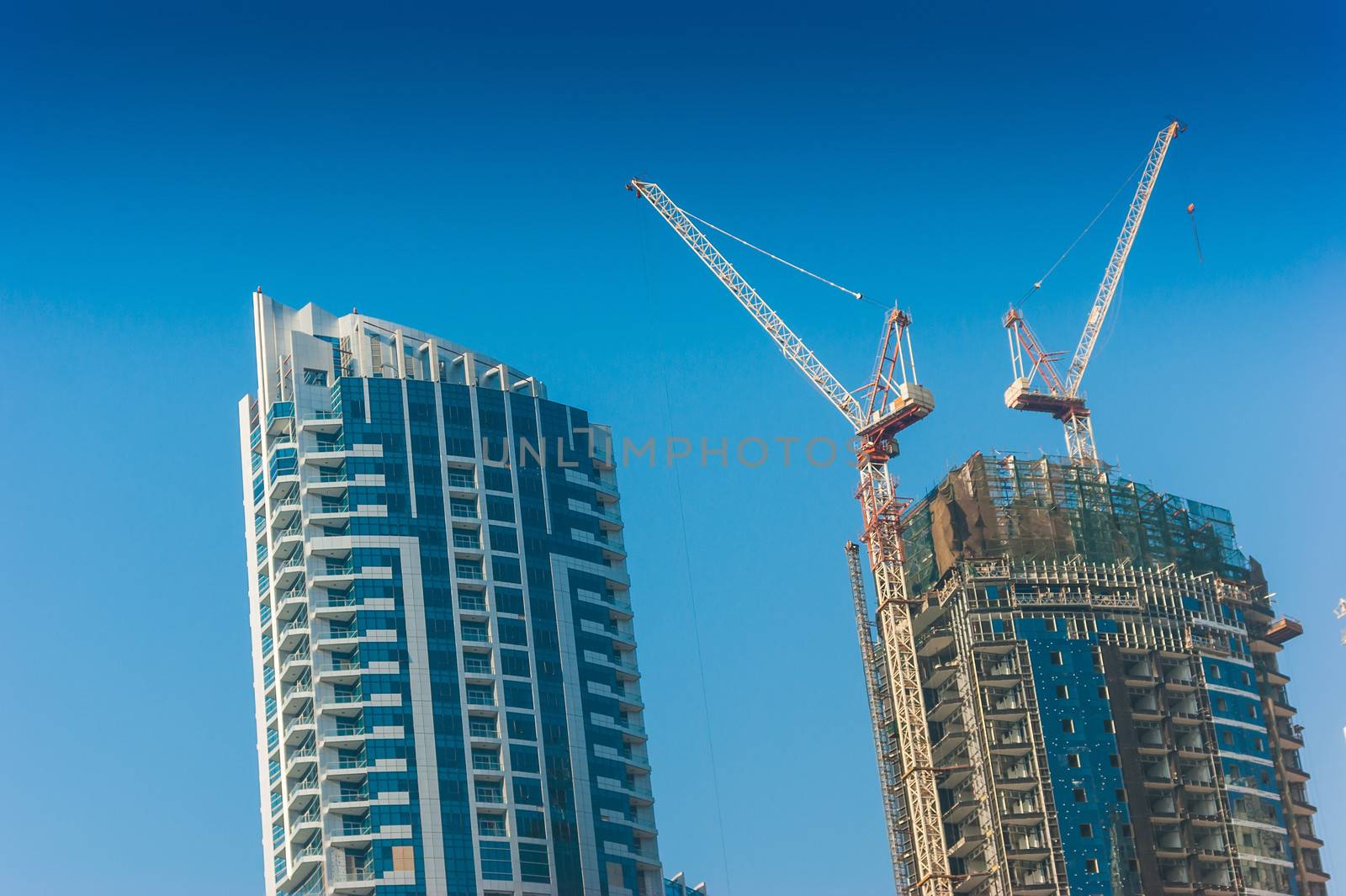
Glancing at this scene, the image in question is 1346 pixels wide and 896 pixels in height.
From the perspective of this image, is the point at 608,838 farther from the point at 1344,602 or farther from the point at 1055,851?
the point at 1344,602

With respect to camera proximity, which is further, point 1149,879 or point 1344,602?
point 1149,879

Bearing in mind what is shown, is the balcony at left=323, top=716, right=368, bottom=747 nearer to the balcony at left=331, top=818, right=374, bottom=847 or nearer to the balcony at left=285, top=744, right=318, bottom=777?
the balcony at left=285, top=744, right=318, bottom=777

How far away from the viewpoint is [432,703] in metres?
196

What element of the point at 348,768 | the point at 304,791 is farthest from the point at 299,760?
the point at 348,768

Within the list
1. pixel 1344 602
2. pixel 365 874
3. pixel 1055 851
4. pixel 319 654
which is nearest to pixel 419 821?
pixel 365 874

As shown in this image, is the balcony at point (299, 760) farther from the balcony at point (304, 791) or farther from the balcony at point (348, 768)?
the balcony at point (348, 768)

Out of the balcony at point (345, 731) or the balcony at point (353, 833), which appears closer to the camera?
the balcony at point (353, 833)

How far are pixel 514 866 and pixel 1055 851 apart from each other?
5255 centimetres

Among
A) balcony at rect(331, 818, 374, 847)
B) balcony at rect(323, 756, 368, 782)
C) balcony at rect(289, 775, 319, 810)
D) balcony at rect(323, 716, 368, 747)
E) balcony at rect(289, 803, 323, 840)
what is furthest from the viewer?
balcony at rect(323, 716, 368, 747)

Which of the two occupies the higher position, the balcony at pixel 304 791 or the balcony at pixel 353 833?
the balcony at pixel 304 791

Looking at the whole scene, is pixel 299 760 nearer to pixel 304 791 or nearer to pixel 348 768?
pixel 304 791

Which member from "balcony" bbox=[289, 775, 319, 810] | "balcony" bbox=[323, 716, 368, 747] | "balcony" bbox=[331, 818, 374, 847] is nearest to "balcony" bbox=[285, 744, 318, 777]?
"balcony" bbox=[289, 775, 319, 810]

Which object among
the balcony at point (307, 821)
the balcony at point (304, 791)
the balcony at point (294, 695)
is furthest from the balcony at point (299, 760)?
the balcony at point (294, 695)

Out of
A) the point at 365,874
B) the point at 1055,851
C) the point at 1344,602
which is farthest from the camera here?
the point at 1055,851
